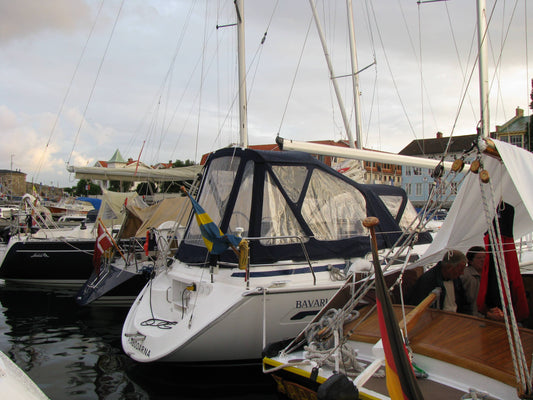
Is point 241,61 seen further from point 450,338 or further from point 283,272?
point 450,338

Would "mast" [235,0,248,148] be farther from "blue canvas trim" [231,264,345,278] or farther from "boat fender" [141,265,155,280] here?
"blue canvas trim" [231,264,345,278]

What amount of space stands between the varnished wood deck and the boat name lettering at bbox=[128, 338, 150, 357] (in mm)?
2560

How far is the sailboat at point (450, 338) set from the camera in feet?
11.1

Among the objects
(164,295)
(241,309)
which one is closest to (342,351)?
(241,309)

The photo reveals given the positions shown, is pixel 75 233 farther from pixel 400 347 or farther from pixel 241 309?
pixel 400 347

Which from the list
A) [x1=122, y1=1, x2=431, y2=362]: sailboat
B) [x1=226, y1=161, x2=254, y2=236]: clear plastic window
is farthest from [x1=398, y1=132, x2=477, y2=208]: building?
[x1=226, y1=161, x2=254, y2=236]: clear plastic window

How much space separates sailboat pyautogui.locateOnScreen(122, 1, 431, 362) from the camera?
5.24 metres

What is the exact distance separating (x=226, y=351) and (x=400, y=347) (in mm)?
2888

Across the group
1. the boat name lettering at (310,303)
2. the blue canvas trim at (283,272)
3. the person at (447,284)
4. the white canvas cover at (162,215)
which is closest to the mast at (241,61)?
the blue canvas trim at (283,272)

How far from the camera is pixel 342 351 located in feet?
13.2

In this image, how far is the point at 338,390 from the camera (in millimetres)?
3277

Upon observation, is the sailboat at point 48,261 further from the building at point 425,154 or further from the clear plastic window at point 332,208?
the building at point 425,154

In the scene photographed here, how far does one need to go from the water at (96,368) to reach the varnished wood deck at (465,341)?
2130 mm

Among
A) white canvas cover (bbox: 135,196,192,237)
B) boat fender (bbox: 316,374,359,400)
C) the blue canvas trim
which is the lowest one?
boat fender (bbox: 316,374,359,400)
